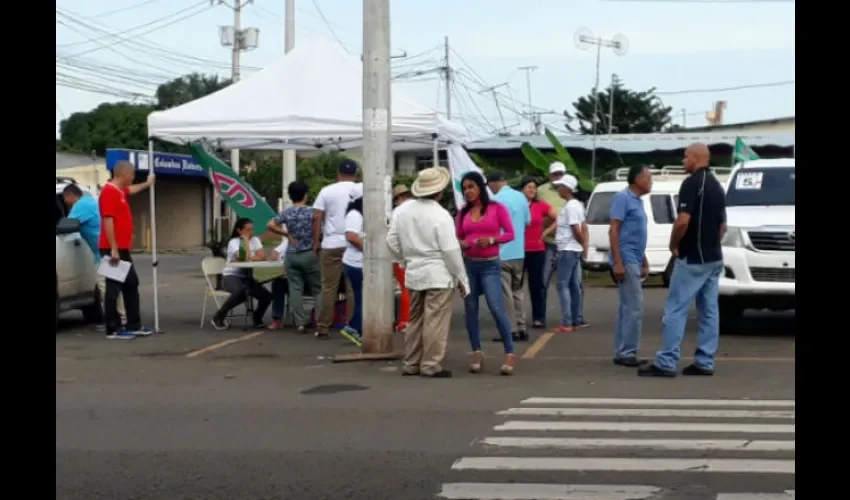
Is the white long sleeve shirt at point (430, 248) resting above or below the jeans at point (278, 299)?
above

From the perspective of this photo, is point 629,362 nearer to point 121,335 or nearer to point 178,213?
point 121,335

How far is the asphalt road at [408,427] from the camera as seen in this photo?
21.9ft

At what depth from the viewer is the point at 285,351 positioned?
1283 centimetres

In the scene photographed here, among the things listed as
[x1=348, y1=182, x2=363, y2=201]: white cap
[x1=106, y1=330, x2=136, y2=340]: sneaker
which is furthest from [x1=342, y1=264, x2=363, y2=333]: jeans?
[x1=106, y1=330, x2=136, y2=340]: sneaker

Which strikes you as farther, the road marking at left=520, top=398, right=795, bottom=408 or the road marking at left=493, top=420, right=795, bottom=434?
the road marking at left=520, top=398, right=795, bottom=408

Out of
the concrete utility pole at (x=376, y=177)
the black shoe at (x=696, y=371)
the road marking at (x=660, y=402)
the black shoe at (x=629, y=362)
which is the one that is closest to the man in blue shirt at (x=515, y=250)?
the concrete utility pole at (x=376, y=177)

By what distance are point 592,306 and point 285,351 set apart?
6977mm

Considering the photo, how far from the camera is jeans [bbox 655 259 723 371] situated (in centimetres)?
1036

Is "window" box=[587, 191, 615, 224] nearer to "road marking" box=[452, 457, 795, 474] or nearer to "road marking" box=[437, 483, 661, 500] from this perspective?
"road marking" box=[452, 457, 795, 474]

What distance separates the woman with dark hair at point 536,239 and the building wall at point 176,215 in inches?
1429

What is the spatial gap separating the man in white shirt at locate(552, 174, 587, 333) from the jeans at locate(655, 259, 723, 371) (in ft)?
12.0

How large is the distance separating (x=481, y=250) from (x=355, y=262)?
8.28 feet

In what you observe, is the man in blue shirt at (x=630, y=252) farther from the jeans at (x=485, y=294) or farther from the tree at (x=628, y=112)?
the tree at (x=628, y=112)
